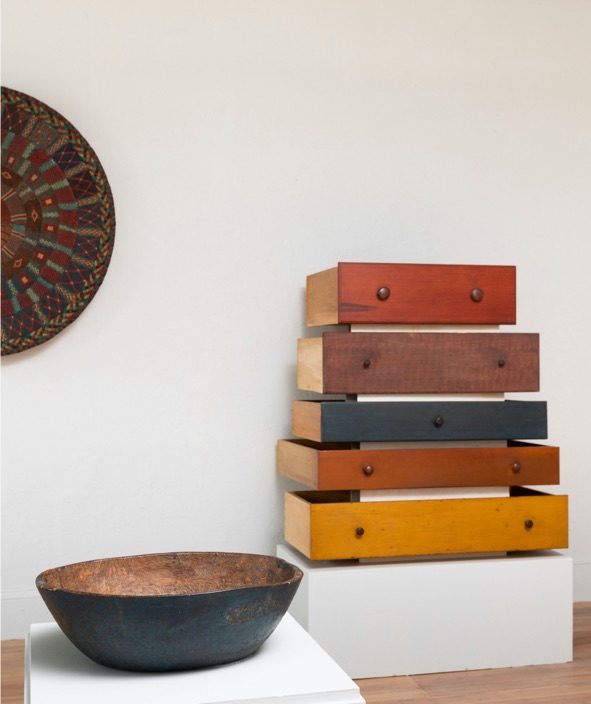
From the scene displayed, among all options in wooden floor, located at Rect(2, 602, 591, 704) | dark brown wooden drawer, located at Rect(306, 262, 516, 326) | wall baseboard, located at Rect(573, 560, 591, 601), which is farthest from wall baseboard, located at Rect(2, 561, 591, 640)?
wall baseboard, located at Rect(573, 560, 591, 601)

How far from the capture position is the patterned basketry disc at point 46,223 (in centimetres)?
288

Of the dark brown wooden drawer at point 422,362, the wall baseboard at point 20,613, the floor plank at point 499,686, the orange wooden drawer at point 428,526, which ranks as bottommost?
the floor plank at point 499,686

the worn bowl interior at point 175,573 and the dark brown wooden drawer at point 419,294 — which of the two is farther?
the dark brown wooden drawer at point 419,294

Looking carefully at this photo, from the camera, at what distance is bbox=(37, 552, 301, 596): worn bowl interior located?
53.7 inches

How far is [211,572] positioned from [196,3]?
2.26 meters

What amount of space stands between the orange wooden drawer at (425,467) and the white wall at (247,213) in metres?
0.51

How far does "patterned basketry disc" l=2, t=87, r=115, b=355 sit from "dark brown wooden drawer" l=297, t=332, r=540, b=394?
797 mm

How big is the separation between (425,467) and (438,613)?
0.43 metres

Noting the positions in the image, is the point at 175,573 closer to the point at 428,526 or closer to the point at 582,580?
the point at 428,526

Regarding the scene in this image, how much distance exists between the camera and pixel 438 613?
8.73 feet

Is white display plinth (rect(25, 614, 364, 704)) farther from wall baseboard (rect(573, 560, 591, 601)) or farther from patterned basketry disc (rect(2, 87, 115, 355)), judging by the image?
wall baseboard (rect(573, 560, 591, 601))

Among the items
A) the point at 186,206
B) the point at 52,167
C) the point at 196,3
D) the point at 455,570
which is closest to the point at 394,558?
the point at 455,570

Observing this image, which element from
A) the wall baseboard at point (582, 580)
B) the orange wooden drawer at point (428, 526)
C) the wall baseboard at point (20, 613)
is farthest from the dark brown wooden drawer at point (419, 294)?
the wall baseboard at point (20, 613)

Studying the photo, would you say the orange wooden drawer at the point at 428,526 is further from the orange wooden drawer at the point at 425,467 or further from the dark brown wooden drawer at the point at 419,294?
the dark brown wooden drawer at the point at 419,294
